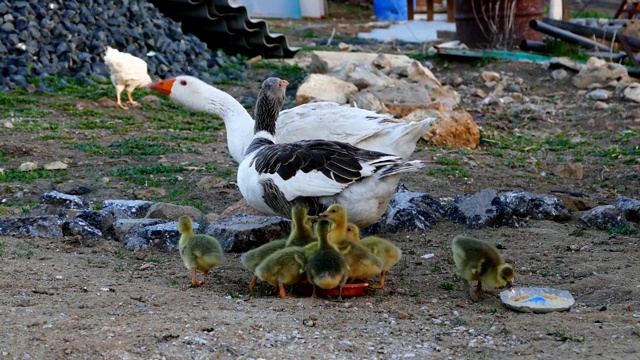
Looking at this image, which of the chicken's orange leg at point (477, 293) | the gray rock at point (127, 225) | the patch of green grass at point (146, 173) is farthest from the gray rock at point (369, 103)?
the chicken's orange leg at point (477, 293)

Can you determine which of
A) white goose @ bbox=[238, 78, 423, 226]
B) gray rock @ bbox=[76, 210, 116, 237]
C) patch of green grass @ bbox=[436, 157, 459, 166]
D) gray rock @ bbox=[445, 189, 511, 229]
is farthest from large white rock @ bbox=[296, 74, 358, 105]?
white goose @ bbox=[238, 78, 423, 226]

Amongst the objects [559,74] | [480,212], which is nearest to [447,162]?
[480,212]

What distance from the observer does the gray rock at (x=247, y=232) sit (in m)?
6.88

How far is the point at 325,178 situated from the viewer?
21.1 ft

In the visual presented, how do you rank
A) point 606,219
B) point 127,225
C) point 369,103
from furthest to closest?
point 369,103 → point 606,219 → point 127,225

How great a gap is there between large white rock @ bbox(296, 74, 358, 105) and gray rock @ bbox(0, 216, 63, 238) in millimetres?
6018

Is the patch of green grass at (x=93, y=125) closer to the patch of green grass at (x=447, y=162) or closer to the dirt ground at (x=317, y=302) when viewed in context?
the dirt ground at (x=317, y=302)

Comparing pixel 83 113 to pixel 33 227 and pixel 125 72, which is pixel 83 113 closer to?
pixel 125 72

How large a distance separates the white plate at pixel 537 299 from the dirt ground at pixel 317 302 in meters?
0.07

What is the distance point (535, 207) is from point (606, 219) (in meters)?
0.59

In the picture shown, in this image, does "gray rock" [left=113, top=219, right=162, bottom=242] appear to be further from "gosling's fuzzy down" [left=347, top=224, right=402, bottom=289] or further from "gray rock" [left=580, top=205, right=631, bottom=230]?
"gray rock" [left=580, top=205, right=631, bottom=230]

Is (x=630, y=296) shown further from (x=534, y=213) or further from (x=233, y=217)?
(x=233, y=217)

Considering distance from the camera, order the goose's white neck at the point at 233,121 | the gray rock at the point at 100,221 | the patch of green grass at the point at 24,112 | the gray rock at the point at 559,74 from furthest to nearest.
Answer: the gray rock at the point at 559,74, the patch of green grass at the point at 24,112, the goose's white neck at the point at 233,121, the gray rock at the point at 100,221

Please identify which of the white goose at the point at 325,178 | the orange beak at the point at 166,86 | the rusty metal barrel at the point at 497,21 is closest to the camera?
the white goose at the point at 325,178
